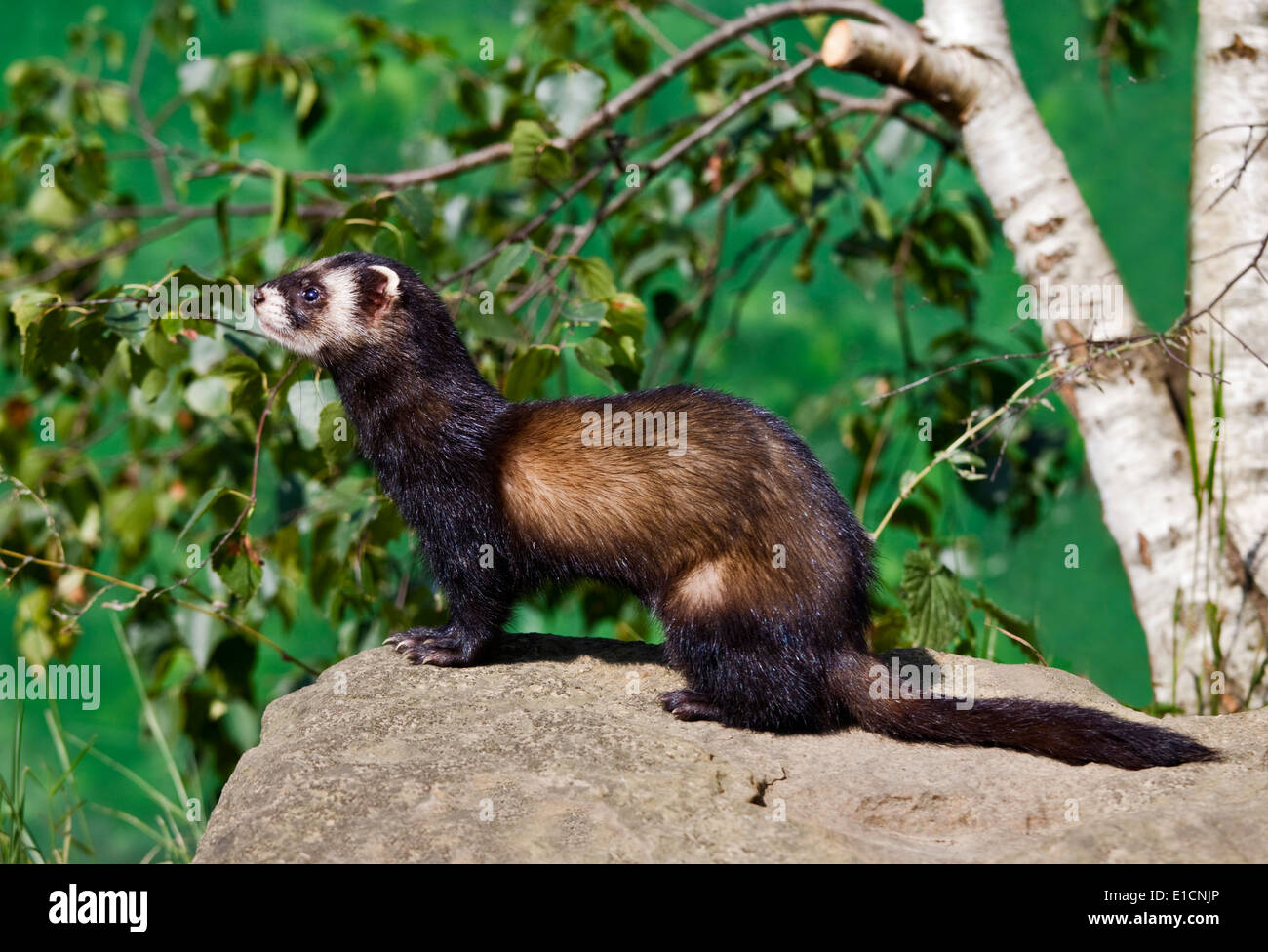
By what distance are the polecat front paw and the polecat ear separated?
1093 millimetres

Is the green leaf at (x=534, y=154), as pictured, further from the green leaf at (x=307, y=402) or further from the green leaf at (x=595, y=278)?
the green leaf at (x=307, y=402)

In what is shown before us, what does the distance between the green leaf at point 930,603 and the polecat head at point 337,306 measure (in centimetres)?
201

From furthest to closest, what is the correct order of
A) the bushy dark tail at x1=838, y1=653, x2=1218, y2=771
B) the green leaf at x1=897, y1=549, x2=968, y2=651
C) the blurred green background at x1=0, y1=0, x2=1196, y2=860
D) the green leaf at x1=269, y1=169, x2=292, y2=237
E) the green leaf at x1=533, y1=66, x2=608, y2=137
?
the blurred green background at x1=0, y1=0, x2=1196, y2=860
the green leaf at x1=533, y1=66, x2=608, y2=137
the green leaf at x1=269, y1=169, x2=292, y2=237
the green leaf at x1=897, y1=549, x2=968, y2=651
the bushy dark tail at x1=838, y1=653, x2=1218, y2=771

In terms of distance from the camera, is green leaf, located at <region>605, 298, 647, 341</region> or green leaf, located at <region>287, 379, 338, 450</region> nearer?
green leaf, located at <region>287, 379, 338, 450</region>

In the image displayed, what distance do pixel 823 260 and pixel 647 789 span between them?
683cm

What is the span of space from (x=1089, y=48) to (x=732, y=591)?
5.74 m

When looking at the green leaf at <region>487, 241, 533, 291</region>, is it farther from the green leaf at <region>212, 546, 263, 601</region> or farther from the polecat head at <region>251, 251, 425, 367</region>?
the green leaf at <region>212, 546, 263, 601</region>

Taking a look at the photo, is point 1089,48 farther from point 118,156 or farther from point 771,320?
point 118,156

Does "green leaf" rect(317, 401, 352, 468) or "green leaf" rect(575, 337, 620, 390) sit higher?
"green leaf" rect(575, 337, 620, 390)

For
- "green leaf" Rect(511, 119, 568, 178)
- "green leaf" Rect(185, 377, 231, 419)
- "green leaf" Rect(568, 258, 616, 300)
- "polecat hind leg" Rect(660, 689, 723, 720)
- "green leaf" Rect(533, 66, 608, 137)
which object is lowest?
"polecat hind leg" Rect(660, 689, 723, 720)

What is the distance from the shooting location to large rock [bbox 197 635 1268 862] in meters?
2.93

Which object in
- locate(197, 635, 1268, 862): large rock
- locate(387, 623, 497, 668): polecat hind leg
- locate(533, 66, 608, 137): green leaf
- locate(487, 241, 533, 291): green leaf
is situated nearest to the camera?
locate(197, 635, 1268, 862): large rock

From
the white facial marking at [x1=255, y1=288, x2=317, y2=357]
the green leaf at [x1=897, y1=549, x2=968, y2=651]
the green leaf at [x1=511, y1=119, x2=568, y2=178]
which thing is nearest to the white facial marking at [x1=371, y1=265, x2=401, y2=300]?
the white facial marking at [x1=255, y1=288, x2=317, y2=357]

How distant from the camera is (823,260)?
9.46 m
